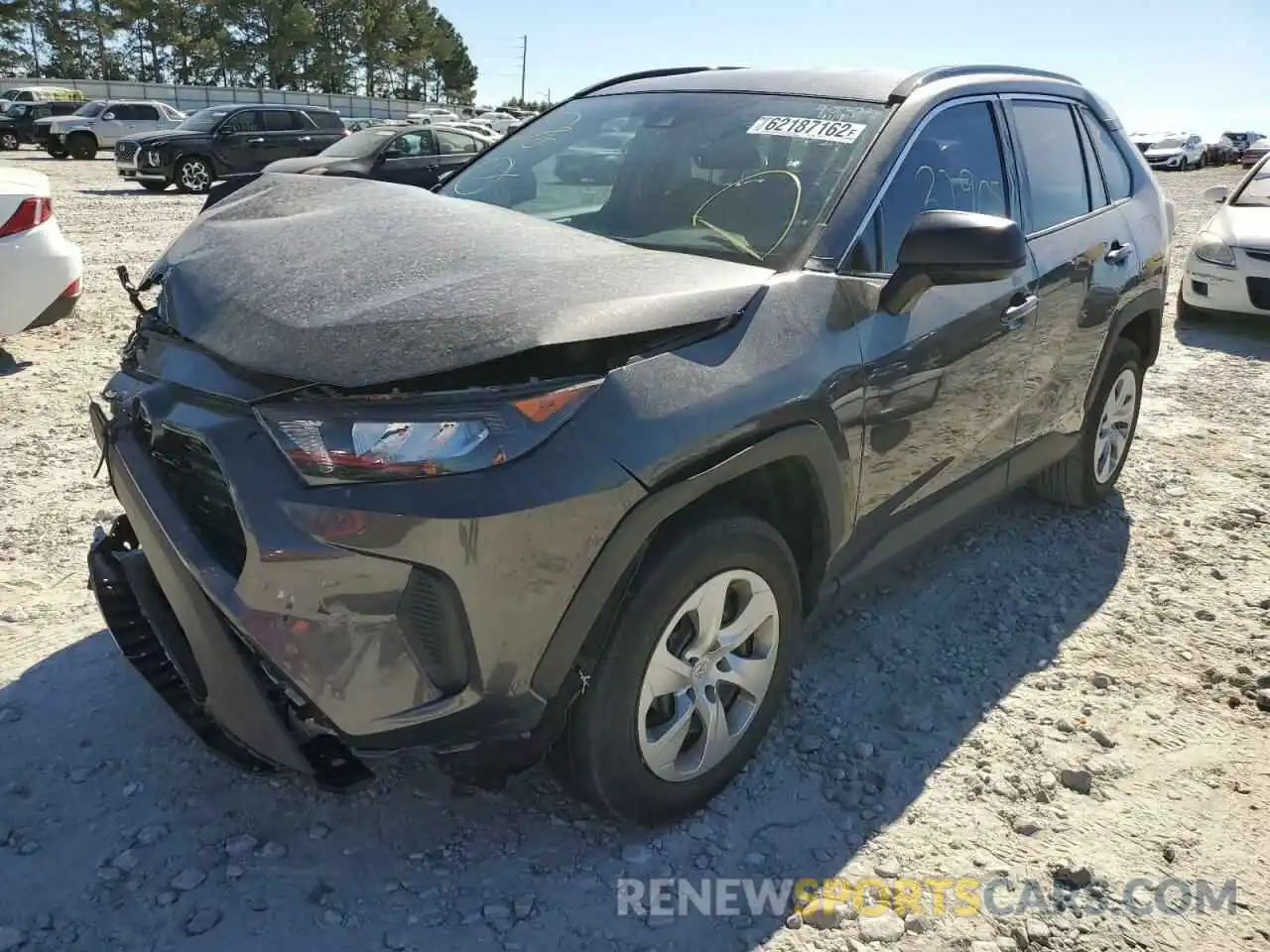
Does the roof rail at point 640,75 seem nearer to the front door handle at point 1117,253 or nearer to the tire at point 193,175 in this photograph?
the front door handle at point 1117,253

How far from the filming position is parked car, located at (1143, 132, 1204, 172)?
37.1 m

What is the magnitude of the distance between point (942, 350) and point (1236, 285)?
700 centimetres

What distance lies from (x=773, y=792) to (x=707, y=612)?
2.12 ft

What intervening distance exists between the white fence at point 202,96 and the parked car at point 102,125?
20.1 meters

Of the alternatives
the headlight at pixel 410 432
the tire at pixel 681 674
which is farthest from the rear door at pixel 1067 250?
the headlight at pixel 410 432

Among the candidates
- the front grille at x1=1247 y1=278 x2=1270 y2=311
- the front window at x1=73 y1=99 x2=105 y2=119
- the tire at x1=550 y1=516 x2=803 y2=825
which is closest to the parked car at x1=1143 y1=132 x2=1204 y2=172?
the front grille at x1=1247 y1=278 x2=1270 y2=311

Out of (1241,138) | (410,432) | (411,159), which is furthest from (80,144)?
(1241,138)

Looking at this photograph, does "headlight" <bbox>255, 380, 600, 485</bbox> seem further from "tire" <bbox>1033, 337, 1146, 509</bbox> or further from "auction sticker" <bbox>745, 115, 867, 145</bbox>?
"tire" <bbox>1033, 337, 1146, 509</bbox>

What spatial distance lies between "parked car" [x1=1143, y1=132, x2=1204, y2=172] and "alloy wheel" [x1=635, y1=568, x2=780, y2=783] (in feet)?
129

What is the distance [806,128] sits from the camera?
115 inches

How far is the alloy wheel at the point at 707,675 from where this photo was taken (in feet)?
7.52

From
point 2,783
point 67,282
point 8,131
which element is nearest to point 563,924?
point 2,783

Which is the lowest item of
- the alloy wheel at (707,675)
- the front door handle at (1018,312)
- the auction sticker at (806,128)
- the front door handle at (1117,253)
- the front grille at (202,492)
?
the alloy wheel at (707,675)

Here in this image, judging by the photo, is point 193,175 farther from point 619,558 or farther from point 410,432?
point 619,558
